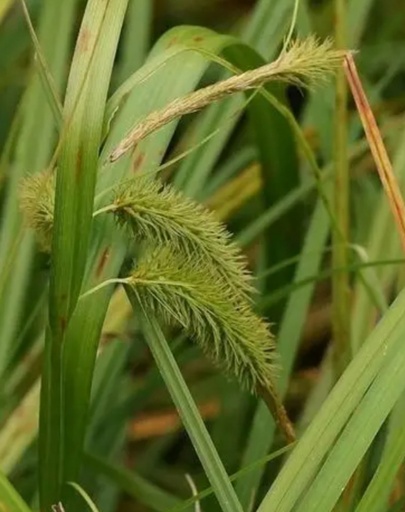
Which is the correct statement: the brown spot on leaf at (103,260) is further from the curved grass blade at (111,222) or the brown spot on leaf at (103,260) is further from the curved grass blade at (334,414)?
the curved grass blade at (334,414)

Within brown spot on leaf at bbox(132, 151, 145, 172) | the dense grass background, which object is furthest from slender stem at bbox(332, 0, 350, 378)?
brown spot on leaf at bbox(132, 151, 145, 172)

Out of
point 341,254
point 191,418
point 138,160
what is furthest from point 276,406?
point 341,254

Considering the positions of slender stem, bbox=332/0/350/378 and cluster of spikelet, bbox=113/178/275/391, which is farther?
slender stem, bbox=332/0/350/378

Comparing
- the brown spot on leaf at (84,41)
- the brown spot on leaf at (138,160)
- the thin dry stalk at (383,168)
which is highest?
the brown spot on leaf at (84,41)

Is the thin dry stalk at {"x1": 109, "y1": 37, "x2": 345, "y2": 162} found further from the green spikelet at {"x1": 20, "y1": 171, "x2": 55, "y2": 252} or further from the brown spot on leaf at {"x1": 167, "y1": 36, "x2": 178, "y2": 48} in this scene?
the brown spot on leaf at {"x1": 167, "y1": 36, "x2": 178, "y2": 48}

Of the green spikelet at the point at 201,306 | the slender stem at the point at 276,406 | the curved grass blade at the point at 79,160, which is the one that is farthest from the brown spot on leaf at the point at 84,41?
the slender stem at the point at 276,406

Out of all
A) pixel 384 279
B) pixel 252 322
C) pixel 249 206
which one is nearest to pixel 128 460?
pixel 249 206

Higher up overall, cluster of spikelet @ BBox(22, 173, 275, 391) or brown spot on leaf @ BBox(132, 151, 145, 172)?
brown spot on leaf @ BBox(132, 151, 145, 172)

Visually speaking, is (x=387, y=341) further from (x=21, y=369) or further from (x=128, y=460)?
(x=128, y=460)
